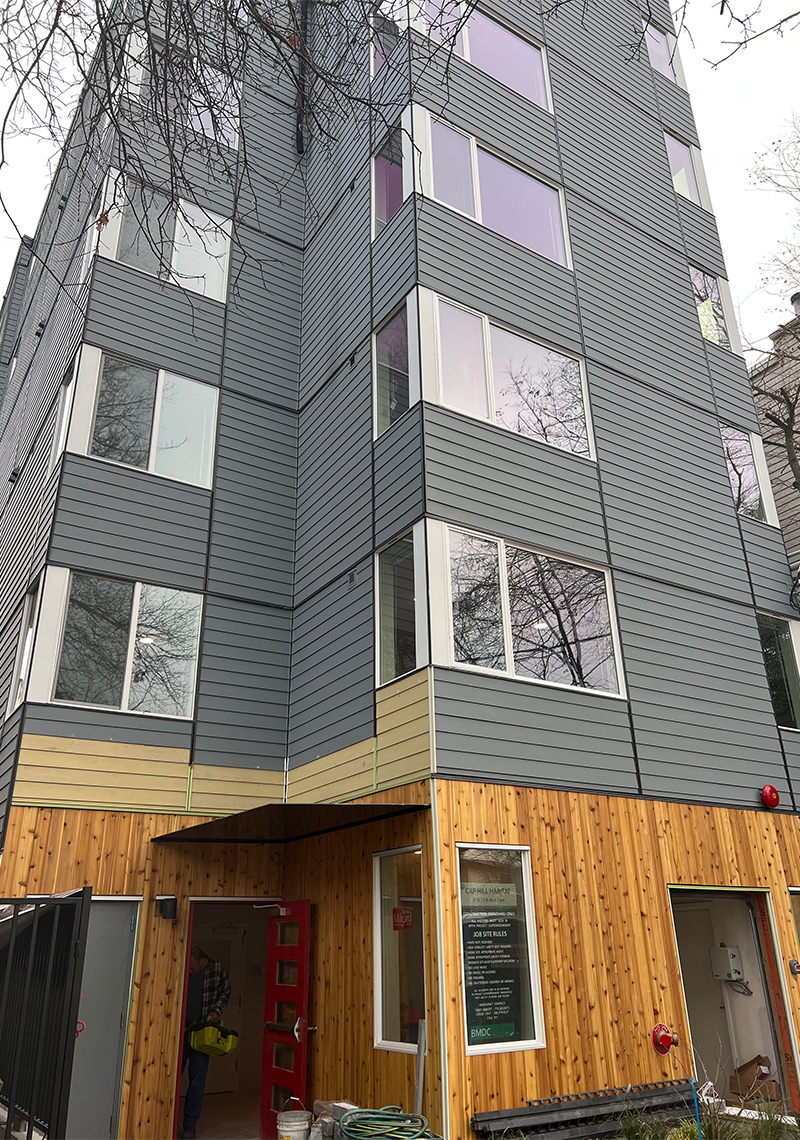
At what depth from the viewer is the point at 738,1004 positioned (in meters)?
8.68

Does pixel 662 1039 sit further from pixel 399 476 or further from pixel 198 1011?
pixel 399 476

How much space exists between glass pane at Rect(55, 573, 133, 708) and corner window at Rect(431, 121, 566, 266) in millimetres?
5451

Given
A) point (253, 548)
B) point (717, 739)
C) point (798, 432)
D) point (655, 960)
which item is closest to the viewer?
point (655, 960)

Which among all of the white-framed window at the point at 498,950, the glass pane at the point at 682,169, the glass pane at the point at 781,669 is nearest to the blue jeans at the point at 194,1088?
the white-framed window at the point at 498,950

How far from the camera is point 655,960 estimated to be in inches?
294

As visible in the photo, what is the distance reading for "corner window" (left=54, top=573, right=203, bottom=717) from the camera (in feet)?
27.5

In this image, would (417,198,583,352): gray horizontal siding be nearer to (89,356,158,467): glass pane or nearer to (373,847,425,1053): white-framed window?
(89,356,158,467): glass pane

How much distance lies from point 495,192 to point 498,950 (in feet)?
26.1

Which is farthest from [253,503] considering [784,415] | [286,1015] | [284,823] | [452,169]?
[784,415]

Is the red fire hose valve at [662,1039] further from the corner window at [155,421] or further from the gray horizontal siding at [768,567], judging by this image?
the corner window at [155,421]

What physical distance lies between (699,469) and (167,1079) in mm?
8570

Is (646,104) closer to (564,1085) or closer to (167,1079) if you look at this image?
(564,1085)

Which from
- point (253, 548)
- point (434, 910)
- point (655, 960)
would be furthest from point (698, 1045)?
point (253, 548)

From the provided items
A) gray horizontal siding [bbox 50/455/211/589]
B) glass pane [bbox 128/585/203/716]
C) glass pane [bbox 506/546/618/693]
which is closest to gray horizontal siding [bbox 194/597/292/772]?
glass pane [bbox 128/585/203/716]
